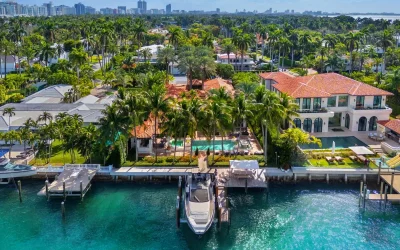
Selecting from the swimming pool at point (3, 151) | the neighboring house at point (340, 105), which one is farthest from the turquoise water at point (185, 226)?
the neighboring house at point (340, 105)

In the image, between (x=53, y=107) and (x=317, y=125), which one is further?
(x=53, y=107)

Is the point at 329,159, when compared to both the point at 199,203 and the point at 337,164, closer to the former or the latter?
the point at 337,164

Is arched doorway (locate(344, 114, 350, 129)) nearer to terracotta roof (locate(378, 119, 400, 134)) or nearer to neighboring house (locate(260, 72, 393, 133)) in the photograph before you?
neighboring house (locate(260, 72, 393, 133))

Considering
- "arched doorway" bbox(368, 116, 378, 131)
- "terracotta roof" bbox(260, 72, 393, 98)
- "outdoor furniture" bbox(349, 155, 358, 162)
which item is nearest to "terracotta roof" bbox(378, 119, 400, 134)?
"arched doorway" bbox(368, 116, 378, 131)

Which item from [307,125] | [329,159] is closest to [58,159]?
[329,159]

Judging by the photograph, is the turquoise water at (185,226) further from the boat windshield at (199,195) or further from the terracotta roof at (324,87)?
the terracotta roof at (324,87)
